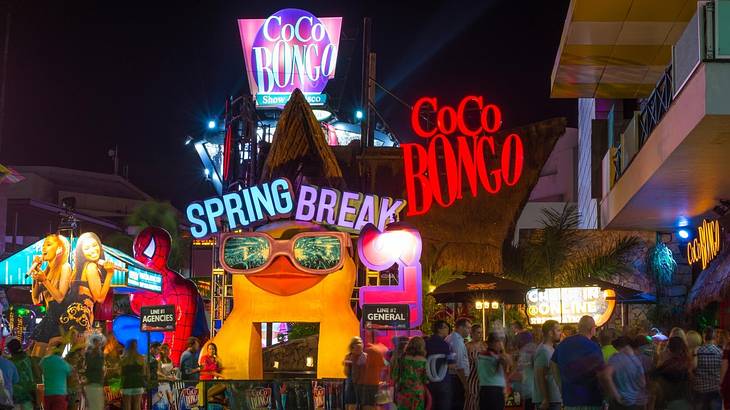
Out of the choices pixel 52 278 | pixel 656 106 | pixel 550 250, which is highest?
pixel 656 106

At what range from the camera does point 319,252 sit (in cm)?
2222

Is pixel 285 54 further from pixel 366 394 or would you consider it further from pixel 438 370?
pixel 438 370

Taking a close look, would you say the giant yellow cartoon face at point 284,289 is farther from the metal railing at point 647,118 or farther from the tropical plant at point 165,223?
the tropical plant at point 165,223

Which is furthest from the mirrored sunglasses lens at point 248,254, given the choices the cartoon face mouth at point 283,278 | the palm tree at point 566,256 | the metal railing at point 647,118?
the palm tree at point 566,256

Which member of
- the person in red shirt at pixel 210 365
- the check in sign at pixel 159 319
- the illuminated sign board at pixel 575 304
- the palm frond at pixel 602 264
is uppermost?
the palm frond at pixel 602 264

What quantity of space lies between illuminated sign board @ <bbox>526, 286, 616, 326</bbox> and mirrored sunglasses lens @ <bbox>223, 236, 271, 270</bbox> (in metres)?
6.26

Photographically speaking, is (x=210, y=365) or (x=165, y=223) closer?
(x=210, y=365)

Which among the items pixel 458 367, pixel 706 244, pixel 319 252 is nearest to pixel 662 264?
pixel 706 244

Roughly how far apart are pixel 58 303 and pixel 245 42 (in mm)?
34046

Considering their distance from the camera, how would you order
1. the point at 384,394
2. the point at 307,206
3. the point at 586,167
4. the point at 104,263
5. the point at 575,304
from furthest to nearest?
the point at 586,167 → the point at 307,206 → the point at 104,263 → the point at 575,304 → the point at 384,394

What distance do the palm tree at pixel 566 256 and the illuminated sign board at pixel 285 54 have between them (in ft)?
87.2

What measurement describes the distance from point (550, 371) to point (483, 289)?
29.7 ft

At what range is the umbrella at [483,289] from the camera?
2219cm

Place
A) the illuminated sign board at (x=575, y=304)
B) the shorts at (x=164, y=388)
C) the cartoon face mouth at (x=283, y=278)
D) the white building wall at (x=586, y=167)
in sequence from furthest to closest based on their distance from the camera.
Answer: the white building wall at (x=586, y=167) < the cartoon face mouth at (x=283, y=278) < the illuminated sign board at (x=575, y=304) < the shorts at (x=164, y=388)
